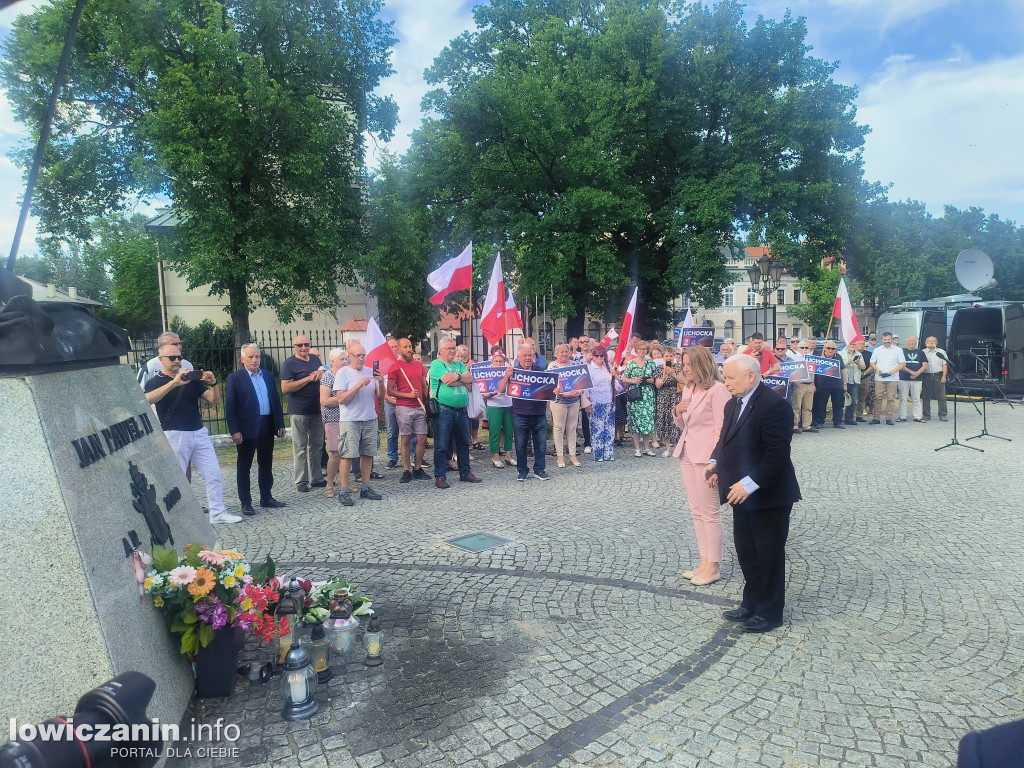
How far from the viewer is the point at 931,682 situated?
3818 millimetres

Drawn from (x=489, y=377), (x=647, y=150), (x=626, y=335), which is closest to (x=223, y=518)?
(x=489, y=377)

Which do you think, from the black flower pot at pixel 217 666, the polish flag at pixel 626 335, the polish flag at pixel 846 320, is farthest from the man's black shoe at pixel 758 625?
the polish flag at pixel 846 320

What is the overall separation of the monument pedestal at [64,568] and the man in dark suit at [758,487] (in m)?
3.66

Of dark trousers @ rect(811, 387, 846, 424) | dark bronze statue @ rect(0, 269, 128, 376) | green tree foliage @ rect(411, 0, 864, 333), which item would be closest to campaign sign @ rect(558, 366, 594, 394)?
dark trousers @ rect(811, 387, 846, 424)

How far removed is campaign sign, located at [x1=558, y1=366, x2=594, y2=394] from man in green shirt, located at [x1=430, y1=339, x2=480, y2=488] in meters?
1.95

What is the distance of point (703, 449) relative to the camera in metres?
5.55

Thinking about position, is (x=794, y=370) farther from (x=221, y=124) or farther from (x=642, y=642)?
(x=221, y=124)

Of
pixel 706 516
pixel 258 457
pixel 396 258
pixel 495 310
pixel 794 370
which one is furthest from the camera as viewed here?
pixel 396 258

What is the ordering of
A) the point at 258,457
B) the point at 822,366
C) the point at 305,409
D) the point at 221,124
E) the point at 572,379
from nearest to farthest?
the point at 258,457, the point at 305,409, the point at 572,379, the point at 822,366, the point at 221,124

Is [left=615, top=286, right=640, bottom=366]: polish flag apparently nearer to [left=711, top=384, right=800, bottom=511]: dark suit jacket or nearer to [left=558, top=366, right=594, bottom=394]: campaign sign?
[left=558, top=366, right=594, bottom=394]: campaign sign

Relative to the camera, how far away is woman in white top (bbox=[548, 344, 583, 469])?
11.0 meters

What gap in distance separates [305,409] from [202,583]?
217 inches

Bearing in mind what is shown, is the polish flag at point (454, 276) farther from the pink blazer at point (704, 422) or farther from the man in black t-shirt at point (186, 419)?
the pink blazer at point (704, 422)

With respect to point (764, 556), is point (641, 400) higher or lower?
higher
